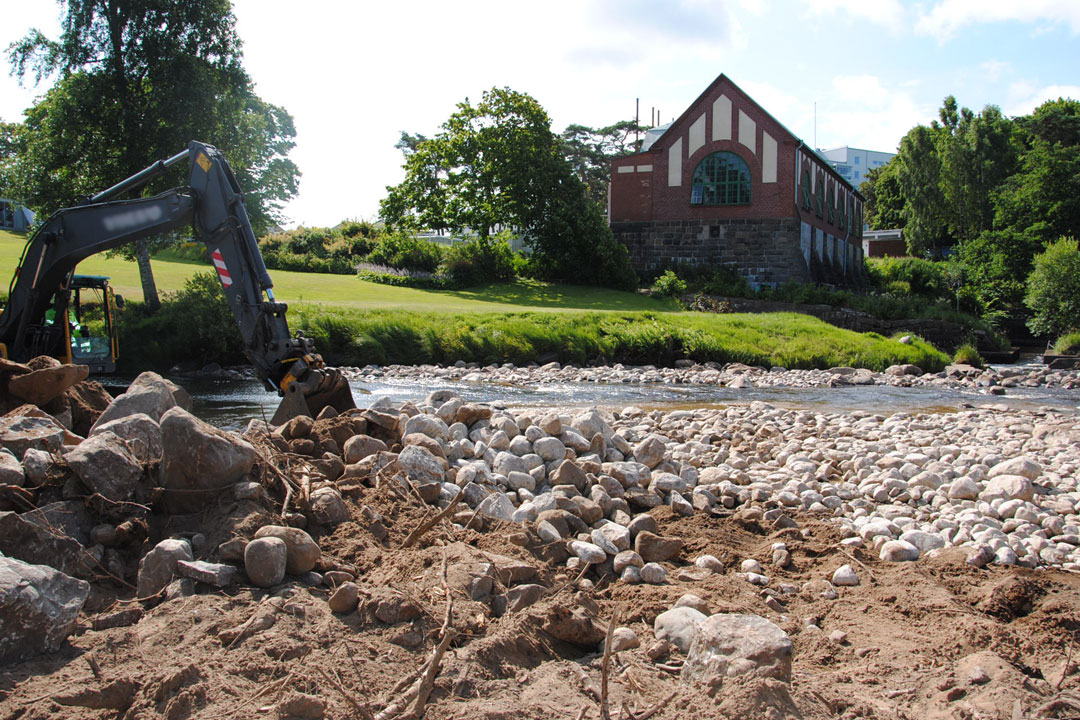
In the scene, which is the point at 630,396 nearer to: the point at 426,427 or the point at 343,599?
the point at 426,427

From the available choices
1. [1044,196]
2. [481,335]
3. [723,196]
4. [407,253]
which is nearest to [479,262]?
[407,253]

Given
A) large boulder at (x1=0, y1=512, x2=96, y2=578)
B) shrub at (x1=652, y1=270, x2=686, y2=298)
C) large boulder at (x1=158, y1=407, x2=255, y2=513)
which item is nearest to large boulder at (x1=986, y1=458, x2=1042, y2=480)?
→ large boulder at (x1=158, y1=407, x2=255, y2=513)

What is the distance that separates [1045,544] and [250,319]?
8.83 meters

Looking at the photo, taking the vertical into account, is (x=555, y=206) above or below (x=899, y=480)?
above

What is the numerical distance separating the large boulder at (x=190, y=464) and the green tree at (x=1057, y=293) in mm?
40038

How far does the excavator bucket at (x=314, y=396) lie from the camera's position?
8750 millimetres

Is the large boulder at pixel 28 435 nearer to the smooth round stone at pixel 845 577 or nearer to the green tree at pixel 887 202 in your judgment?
the smooth round stone at pixel 845 577

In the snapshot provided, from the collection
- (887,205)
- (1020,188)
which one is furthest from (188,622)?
(887,205)

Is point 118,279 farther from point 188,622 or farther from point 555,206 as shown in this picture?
point 188,622

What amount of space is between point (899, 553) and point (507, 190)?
35.3 metres

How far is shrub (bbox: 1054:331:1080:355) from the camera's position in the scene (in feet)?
104

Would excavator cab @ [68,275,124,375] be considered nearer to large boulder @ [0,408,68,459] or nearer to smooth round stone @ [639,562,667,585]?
large boulder @ [0,408,68,459]

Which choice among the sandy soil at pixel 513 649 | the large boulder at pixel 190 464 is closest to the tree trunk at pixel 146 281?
the large boulder at pixel 190 464

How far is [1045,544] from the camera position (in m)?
5.86
